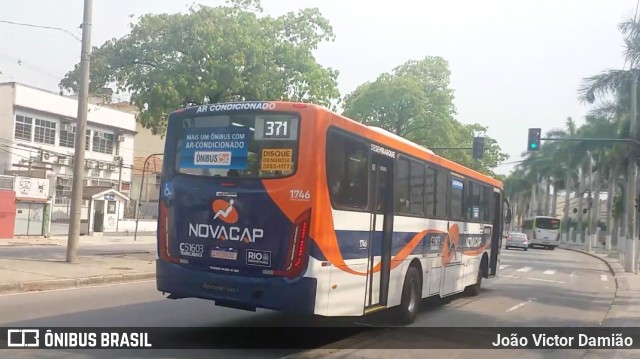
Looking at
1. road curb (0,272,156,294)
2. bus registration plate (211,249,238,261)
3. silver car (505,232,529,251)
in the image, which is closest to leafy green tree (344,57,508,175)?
silver car (505,232,529,251)

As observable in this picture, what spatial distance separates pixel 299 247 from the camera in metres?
7.64

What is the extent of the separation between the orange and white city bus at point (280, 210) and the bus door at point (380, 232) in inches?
0.6

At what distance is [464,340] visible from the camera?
9.62m

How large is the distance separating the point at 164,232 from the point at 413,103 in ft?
113

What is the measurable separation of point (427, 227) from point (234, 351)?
15.2ft

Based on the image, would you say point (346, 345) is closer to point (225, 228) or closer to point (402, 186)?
point (225, 228)

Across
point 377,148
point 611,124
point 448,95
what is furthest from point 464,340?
point 448,95

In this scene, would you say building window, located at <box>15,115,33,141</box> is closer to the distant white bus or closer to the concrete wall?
the concrete wall

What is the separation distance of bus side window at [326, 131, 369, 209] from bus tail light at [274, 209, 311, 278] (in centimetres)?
53

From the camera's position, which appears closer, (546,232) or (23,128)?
(23,128)

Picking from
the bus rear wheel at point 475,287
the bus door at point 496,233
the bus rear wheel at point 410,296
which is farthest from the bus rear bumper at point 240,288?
the bus door at point 496,233

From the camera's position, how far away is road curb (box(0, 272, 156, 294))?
39.4ft

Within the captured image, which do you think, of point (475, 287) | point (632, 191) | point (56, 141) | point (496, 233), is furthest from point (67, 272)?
point (56, 141)

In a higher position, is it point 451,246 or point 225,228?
point 225,228
